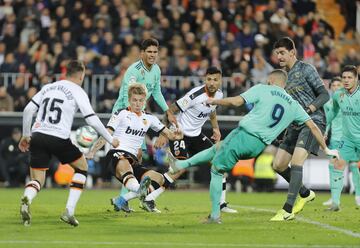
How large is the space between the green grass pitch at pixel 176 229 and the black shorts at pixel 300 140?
1.01 metres

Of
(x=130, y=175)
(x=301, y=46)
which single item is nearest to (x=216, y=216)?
(x=130, y=175)

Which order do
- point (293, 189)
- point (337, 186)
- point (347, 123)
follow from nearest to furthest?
point (293, 189) < point (337, 186) < point (347, 123)

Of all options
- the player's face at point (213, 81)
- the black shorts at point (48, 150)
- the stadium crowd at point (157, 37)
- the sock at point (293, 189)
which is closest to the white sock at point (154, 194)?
the player's face at point (213, 81)

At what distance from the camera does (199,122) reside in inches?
667

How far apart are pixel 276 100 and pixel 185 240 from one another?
100 inches

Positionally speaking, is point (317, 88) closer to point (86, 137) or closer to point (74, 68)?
point (74, 68)

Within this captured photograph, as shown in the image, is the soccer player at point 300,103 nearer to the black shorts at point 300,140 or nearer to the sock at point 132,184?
the black shorts at point 300,140

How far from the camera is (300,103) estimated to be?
48.1 ft

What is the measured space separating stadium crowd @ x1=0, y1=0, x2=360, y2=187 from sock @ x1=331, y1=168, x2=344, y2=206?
8.30 meters

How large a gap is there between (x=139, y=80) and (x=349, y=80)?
3.52 metres

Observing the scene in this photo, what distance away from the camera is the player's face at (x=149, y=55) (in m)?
16.1

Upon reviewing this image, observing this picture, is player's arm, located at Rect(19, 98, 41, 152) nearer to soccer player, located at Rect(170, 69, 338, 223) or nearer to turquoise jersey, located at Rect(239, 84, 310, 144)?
soccer player, located at Rect(170, 69, 338, 223)

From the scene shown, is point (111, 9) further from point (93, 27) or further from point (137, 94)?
point (137, 94)

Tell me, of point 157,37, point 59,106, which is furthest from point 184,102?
point 157,37
